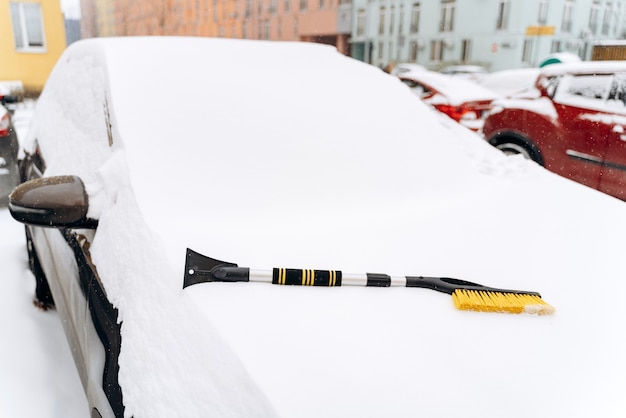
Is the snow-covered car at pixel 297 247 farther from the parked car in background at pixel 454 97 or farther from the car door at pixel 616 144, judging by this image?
the parked car in background at pixel 454 97

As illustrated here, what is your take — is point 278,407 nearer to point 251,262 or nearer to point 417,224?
point 251,262

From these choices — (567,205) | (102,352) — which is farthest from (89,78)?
(567,205)

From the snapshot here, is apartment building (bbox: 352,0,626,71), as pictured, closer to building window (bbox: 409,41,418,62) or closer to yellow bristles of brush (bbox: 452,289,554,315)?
building window (bbox: 409,41,418,62)

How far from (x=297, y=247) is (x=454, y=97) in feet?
21.4

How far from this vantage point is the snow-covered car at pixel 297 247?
103cm

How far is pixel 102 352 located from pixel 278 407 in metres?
0.73

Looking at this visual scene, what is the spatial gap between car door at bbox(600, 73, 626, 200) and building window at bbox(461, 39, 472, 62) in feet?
73.8

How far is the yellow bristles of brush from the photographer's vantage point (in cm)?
124

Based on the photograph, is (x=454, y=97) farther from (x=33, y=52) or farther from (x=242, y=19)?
(x=242, y=19)

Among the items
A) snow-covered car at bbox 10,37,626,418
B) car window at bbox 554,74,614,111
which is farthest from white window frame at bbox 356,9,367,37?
snow-covered car at bbox 10,37,626,418

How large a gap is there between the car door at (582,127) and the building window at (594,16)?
2216 cm

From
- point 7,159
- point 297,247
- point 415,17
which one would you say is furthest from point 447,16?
point 297,247

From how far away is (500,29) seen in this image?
957 inches

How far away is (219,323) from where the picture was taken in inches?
43.8
